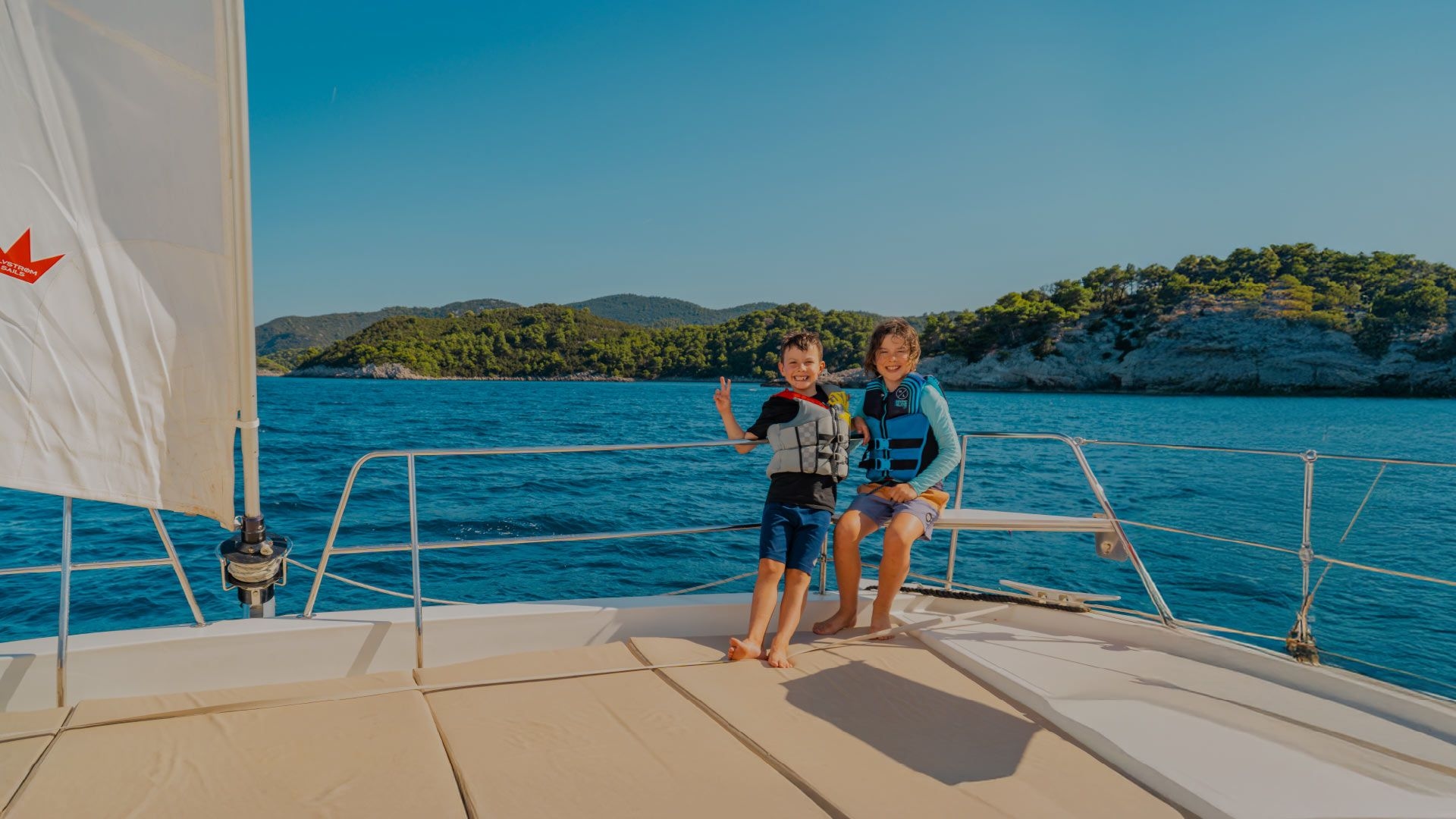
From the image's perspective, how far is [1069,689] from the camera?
2273 millimetres

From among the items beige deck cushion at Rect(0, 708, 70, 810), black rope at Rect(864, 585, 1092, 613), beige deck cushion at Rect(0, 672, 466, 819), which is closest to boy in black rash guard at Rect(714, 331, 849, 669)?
black rope at Rect(864, 585, 1092, 613)

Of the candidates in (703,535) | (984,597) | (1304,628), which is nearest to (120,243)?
(984,597)

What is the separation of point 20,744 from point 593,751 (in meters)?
1.33

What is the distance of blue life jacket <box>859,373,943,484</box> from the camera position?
9.91 ft

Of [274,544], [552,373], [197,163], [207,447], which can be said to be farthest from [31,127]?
[552,373]

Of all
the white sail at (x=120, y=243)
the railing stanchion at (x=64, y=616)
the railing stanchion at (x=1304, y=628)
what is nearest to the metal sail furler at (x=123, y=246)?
the white sail at (x=120, y=243)

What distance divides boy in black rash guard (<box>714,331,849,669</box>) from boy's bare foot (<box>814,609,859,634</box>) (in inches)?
6.2

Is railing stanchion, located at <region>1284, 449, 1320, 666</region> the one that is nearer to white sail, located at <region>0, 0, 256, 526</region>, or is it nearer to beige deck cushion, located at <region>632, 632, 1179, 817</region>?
beige deck cushion, located at <region>632, 632, 1179, 817</region>

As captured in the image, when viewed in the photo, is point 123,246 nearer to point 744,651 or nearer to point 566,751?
point 566,751

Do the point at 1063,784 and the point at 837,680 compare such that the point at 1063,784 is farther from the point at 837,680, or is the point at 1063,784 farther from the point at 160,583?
the point at 160,583

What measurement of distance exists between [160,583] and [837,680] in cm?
726

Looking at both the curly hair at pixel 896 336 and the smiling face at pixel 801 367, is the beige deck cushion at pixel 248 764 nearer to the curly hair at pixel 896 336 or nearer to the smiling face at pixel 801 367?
the smiling face at pixel 801 367

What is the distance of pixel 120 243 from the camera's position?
1837mm

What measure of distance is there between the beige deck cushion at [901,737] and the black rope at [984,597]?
1.35ft
